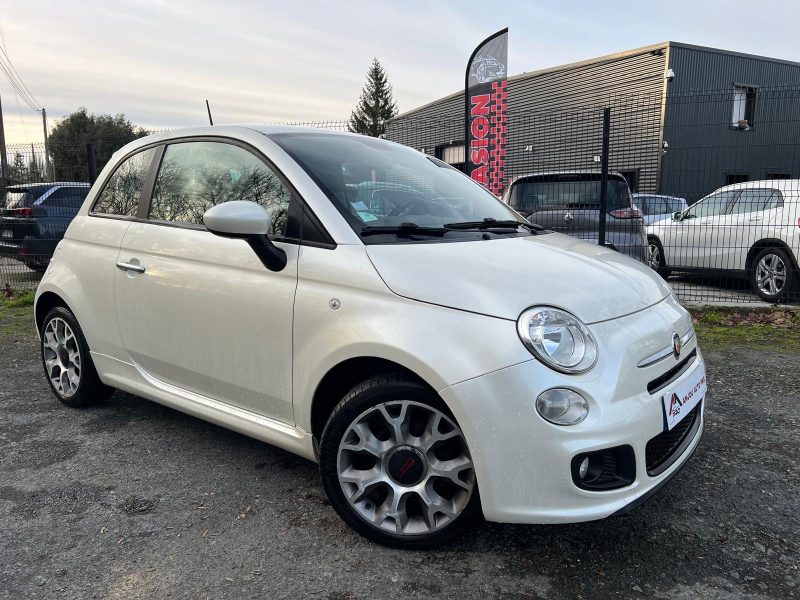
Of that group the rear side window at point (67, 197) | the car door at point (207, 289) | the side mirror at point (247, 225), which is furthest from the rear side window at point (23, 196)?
the side mirror at point (247, 225)

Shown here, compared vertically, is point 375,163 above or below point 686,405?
above

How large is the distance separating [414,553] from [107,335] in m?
2.18

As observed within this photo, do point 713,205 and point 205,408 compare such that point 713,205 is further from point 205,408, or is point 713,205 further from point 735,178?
point 205,408

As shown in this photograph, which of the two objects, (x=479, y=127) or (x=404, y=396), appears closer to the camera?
(x=404, y=396)

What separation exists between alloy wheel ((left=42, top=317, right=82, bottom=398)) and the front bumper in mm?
2787

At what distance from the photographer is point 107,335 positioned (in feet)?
11.4

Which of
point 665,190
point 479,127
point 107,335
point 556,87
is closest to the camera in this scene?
point 107,335

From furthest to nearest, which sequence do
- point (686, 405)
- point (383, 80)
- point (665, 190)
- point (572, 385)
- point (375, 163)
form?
point (383, 80) < point (665, 190) < point (375, 163) < point (686, 405) < point (572, 385)

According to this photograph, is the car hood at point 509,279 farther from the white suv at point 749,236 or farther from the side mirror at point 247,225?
the white suv at point 749,236

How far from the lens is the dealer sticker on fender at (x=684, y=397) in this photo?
2.27 metres

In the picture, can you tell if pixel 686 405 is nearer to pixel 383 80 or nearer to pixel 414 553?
pixel 414 553

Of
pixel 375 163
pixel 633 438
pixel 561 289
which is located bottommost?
pixel 633 438

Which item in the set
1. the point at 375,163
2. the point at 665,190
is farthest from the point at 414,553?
the point at 665,190

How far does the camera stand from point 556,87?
23625mm
